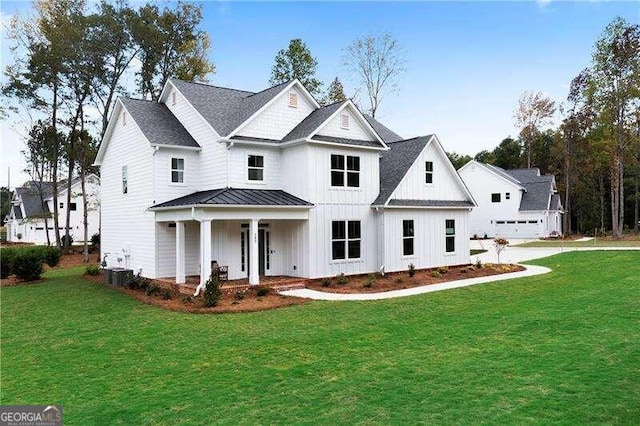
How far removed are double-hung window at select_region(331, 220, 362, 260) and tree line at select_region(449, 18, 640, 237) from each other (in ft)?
105

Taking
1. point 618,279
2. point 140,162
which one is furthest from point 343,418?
point 140,162

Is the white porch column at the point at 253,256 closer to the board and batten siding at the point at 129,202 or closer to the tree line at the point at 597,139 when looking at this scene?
the board and batten siding at the point at 129,202

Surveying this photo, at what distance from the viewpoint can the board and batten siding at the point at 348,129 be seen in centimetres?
1864

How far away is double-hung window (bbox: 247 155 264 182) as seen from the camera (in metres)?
18.1

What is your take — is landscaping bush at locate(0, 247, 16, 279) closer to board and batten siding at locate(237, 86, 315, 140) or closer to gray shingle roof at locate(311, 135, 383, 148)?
board and batten siding at locate(237, 86, 315, 140)

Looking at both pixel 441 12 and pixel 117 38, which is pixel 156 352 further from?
pixel 117 38

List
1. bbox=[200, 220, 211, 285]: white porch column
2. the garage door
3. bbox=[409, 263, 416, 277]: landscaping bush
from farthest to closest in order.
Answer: the garage door < bbox=[409, 263, 416, 277]: landscaping bush < bbox=[200, 220, 211, 285]: white porch column

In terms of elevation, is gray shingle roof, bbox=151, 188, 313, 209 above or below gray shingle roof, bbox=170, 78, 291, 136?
below

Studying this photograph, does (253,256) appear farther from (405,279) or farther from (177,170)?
(405,279)

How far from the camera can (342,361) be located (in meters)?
8.06

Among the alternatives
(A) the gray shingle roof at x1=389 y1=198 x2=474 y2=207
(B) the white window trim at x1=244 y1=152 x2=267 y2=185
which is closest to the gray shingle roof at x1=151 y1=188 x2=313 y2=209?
(B) the white window trim at x1=244 y1=152 x2=267 y2=185

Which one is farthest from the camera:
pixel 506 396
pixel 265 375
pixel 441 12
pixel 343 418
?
pixel 441 12

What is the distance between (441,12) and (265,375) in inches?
619

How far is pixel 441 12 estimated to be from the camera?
18203mm
